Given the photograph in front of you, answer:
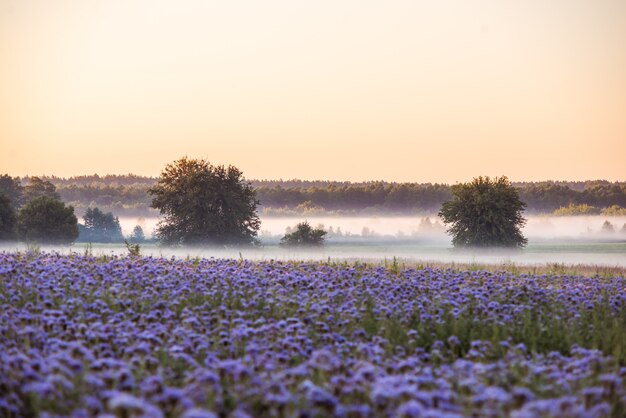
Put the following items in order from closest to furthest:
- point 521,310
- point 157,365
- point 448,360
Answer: point 157,365
point 448,360
point 521,310

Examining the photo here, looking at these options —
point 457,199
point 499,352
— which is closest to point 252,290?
point 499,352

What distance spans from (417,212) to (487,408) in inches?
3439

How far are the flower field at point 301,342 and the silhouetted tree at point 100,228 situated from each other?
61.1 metres

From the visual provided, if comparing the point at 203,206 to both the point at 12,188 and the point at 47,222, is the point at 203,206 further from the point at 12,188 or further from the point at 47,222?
the point at 12,188

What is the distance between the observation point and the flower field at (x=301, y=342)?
21.9ft

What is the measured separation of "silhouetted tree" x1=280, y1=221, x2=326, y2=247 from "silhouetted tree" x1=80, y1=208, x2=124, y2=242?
96.5 feet

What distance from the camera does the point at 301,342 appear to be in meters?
9.91

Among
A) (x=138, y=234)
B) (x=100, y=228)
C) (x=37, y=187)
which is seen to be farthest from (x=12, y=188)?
(x=138, y=234)

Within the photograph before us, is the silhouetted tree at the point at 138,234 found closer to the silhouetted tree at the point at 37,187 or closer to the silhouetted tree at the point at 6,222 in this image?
the silhouetted tree at the point at 37,187

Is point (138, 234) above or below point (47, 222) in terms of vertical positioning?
below

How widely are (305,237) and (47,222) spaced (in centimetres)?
1658

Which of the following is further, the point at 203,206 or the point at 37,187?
the point at 37,187

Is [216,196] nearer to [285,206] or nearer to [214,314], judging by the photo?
[214,314]

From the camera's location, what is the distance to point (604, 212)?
8975 centimetres
